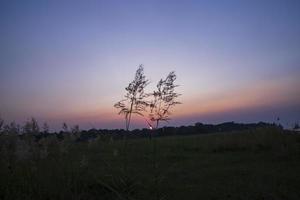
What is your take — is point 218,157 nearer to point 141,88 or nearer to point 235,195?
point 235,195

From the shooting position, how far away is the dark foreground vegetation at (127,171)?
5758 mm

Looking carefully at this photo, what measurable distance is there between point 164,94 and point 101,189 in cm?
466

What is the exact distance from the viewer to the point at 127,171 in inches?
229

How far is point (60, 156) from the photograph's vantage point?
6750mm

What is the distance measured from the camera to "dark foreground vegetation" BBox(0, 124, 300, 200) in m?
5.76

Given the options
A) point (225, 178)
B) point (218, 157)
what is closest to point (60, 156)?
point (225, 178)

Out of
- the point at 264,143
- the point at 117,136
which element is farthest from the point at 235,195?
the point at 264,143

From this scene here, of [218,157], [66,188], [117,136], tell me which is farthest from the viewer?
[218,157]

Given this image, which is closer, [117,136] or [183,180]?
[117,136]

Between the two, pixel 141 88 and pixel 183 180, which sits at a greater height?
pixel 141 88

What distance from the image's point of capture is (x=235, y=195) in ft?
29.1

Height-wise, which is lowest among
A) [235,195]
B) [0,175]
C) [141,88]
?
[235,195]

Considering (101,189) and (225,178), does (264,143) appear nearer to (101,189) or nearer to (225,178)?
(225,178)

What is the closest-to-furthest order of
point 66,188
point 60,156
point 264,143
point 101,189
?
1. point 66,188
2. point 60,156
3. point 101,189
4. point 264,143
